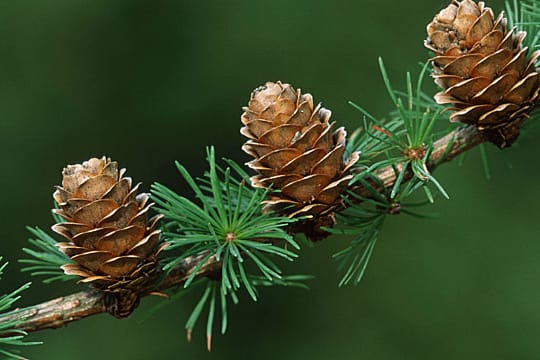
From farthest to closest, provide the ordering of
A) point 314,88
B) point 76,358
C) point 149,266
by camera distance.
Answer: point 314,88, point 76,358, point 149,266

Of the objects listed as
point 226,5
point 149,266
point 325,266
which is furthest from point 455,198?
point 149,266

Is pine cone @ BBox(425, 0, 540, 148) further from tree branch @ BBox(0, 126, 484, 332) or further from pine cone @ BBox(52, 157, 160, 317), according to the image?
pine cone @ BBox(52, 157, 160, 317)

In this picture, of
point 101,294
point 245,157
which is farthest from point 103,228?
point 245,157

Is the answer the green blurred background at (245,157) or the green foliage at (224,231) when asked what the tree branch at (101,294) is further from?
the green blurred background at (245,157)

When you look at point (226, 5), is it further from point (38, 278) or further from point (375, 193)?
point (375, 193)

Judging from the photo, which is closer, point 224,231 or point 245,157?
point 224,231

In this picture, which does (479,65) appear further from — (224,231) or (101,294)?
(101,294)
